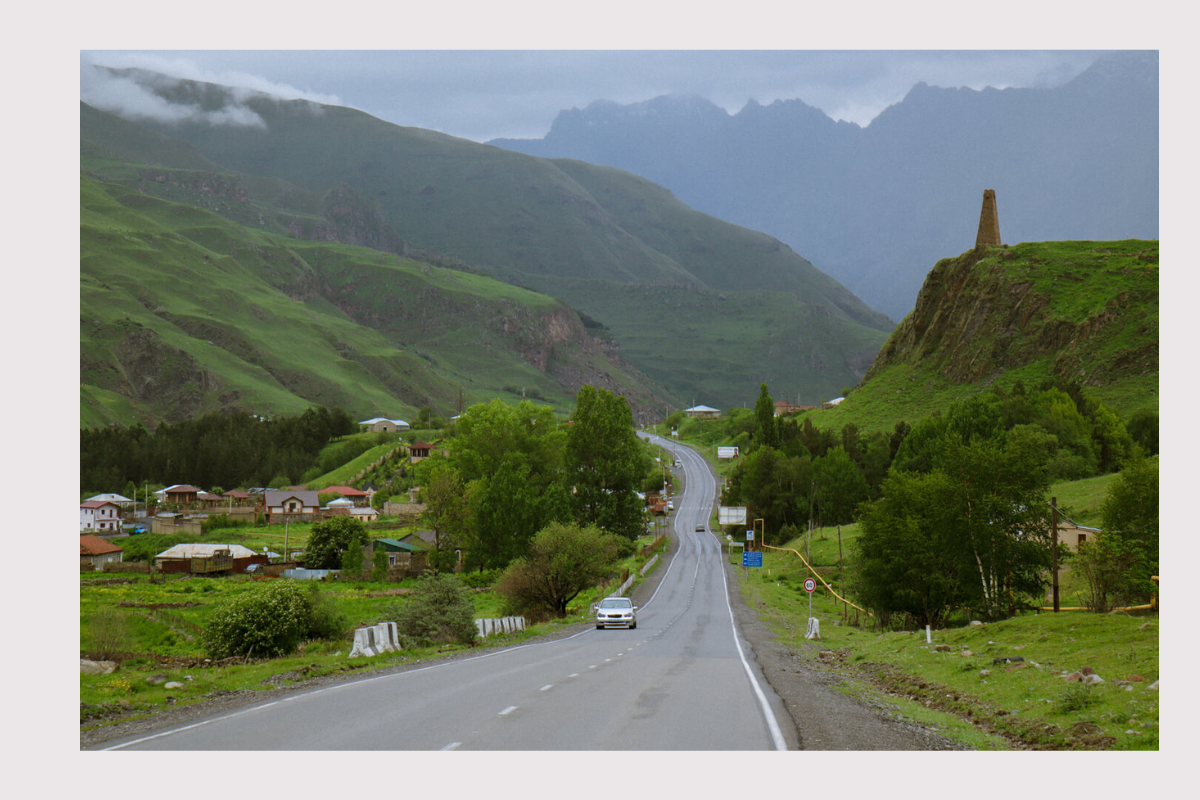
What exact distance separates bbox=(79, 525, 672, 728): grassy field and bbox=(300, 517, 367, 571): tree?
7.81m

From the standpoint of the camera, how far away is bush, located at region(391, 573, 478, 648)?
3134 centimetres

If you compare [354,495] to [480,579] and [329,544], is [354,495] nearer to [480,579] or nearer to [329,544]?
[329,544]

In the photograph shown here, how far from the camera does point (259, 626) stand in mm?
29984

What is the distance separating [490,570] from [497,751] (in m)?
68.4

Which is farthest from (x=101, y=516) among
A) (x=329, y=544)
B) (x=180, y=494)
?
(x=329, y=544)

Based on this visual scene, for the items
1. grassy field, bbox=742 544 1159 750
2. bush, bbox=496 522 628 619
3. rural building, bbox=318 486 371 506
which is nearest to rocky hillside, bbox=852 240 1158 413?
bush, bbox=496 522 628 619

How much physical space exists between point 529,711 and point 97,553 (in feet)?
320

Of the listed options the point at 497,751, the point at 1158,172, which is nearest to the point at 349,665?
the point at 497,751

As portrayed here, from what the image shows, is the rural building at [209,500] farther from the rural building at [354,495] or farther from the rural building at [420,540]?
the rural building at [420,540]

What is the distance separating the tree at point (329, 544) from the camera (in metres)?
91.6

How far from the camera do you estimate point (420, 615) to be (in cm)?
3159

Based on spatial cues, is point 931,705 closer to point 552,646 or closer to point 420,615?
point 552,646

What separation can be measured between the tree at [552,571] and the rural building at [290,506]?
9226cm

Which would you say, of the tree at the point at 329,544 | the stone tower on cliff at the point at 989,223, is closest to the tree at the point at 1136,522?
the tree at the point at 329,544
